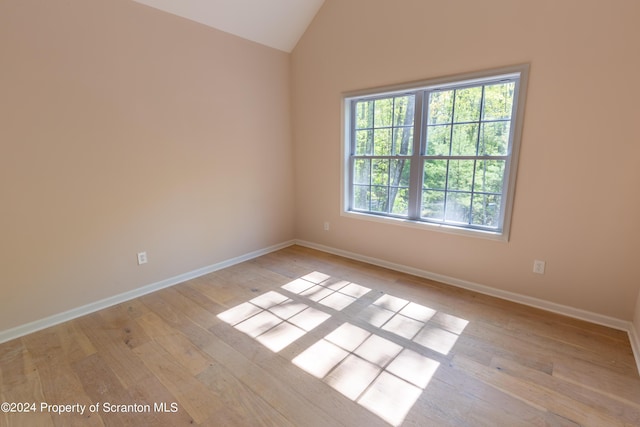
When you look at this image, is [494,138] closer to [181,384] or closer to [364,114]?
[364,114]

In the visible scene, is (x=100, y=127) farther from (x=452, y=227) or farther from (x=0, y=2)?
(x=452, y=227)

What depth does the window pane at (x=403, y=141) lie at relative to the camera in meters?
3.12

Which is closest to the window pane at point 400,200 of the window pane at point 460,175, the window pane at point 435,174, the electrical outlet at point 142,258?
the window pane at point 435,174

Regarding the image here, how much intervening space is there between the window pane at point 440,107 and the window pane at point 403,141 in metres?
0.25

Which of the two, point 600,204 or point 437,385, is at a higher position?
point 600,204

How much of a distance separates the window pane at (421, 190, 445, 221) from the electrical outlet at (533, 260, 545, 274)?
0.87 m

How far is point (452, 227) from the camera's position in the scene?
9.53ft

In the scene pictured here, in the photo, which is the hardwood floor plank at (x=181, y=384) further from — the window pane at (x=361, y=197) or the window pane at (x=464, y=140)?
the window pane at (x=464, y=140)

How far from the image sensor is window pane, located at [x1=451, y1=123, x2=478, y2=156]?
272cm

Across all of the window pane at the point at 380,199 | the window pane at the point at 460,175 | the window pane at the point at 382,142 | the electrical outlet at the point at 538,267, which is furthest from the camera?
the window pane at the point at 380,199

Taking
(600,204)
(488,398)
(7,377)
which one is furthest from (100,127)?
(600,204)

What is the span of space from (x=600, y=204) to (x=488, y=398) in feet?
5.53

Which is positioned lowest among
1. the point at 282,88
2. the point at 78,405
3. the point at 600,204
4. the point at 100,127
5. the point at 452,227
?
the point at 78,405

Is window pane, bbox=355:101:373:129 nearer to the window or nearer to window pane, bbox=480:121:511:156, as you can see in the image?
the window
